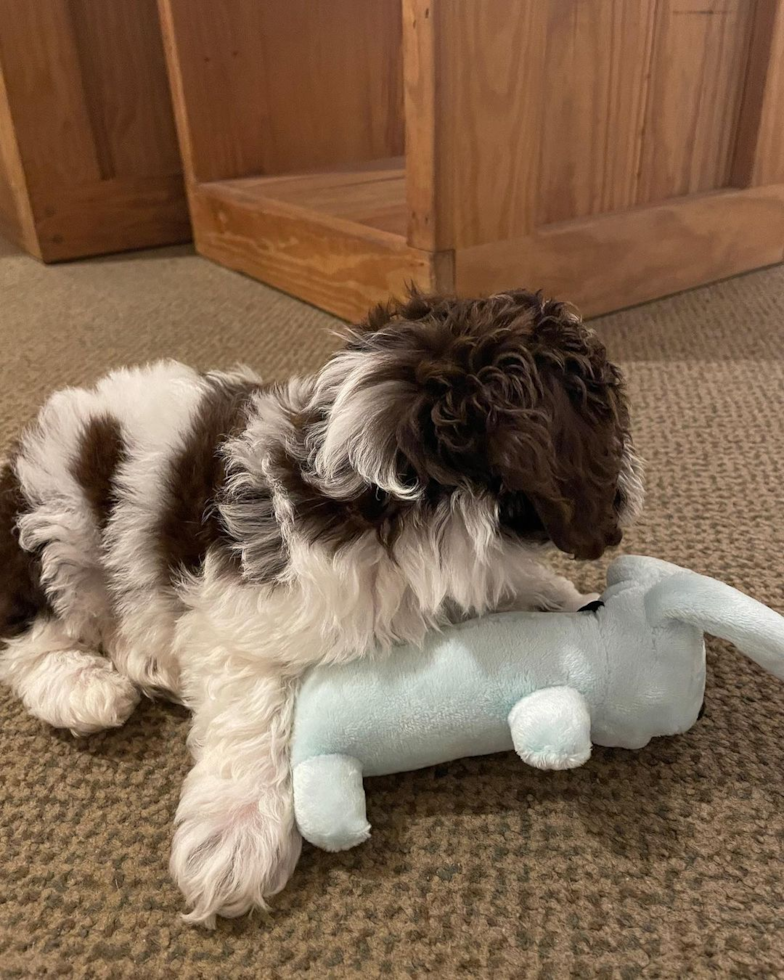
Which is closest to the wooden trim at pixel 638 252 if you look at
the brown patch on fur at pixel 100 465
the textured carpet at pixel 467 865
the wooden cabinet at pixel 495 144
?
the wooden cabinet at pixel 495 144

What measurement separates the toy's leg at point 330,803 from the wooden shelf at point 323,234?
117 cm

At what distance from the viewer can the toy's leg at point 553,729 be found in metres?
0.72

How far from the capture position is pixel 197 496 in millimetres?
866

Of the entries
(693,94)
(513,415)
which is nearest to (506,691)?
(513,415)

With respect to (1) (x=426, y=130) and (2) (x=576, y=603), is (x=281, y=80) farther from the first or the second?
(2) (x=576, y=603)

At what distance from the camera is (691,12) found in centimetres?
188

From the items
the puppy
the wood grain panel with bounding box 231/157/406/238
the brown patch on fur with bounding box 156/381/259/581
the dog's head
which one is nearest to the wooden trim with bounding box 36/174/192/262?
the wood grain panel with bounding box 231/157/406/238

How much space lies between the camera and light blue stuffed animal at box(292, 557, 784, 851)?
74cm

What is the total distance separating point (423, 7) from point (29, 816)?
1.44m

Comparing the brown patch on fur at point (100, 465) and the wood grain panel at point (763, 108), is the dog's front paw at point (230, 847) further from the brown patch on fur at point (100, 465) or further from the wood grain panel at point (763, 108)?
the wood grain panel at point (763, 108)

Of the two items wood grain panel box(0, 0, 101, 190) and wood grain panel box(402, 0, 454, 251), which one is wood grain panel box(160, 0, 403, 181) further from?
wood grain panel box(402, 0, 454, 251)

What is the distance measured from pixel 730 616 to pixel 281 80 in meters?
2.52

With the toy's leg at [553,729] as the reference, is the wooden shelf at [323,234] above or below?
below

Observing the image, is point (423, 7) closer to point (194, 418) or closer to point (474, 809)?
point (194, 418)
